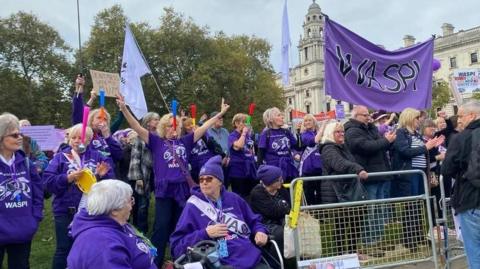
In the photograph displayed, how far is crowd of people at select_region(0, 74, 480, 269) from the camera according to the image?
3195mm

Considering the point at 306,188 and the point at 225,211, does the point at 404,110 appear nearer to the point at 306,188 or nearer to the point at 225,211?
the point at 306,188

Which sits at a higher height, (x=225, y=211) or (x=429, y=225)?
(x=225, y=211)

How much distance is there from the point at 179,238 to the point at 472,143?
2.85m

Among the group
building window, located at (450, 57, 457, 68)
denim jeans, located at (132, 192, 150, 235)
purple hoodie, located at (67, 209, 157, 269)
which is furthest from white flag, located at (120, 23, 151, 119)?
building window, located at (450, 57, 457, 68)

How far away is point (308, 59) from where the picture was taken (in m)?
106

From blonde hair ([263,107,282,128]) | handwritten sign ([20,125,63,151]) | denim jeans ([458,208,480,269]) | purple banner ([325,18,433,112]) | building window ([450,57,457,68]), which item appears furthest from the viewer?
building window ([450,57,457,68])

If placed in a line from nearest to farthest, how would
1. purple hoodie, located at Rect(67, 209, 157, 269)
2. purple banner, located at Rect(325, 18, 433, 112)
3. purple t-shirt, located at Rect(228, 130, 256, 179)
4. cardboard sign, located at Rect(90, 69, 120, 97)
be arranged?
purple hoodie, located at Rect(67, 209, 157, 269) < cardboard sign, located at Rect(90, 69, 120, 97) < purple banner, located at Rect(325, 18, 433, 112) < purple t-shirt, located at Rect(228, 130, 256, 179)

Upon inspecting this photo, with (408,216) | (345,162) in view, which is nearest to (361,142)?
(345,162)

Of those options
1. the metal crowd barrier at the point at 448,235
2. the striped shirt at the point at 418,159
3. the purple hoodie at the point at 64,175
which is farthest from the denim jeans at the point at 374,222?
the purple hoodie at the point at 64,175

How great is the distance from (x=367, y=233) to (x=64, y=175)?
3.30 metres

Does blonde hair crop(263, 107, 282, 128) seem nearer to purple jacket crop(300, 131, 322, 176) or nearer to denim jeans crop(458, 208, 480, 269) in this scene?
purple jacket crop(300, 131, 322, 176)

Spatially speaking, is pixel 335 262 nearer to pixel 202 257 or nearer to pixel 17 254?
pixel 202 257

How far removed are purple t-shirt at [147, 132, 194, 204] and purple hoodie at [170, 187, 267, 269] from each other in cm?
128

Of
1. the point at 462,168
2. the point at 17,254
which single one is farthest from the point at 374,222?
the point at 17,254
